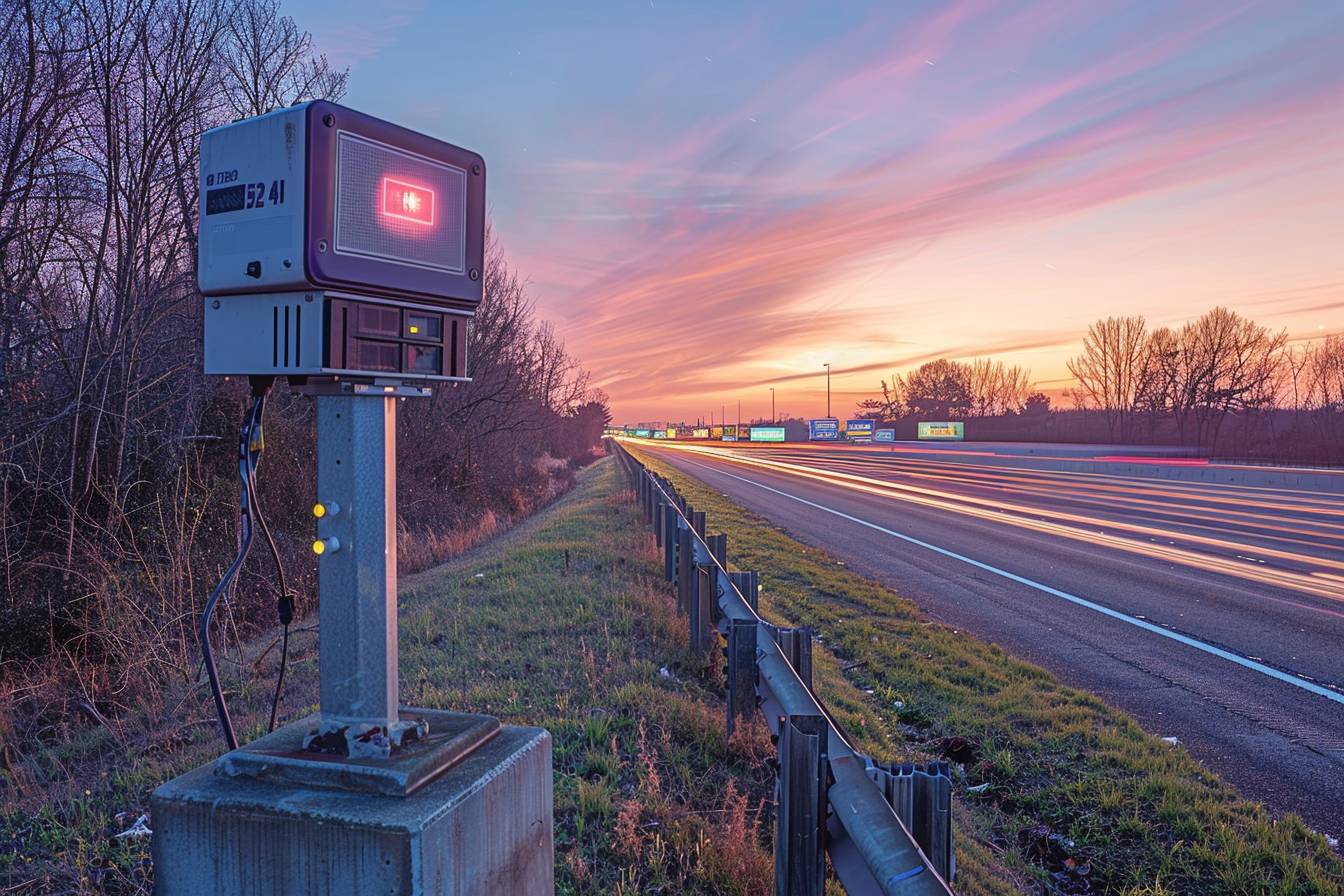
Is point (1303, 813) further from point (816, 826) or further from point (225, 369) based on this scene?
point (225, 369)

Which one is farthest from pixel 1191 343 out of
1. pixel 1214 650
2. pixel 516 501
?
pixel 1214 650

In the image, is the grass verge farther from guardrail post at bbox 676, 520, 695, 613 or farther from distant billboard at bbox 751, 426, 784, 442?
distant billboard at bbox 751, 426, 784, 442

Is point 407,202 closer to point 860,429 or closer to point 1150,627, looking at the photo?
point 1150,627

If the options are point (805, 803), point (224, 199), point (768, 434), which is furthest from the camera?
point (768, 434)

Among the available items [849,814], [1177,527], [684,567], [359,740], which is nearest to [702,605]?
[684,567]

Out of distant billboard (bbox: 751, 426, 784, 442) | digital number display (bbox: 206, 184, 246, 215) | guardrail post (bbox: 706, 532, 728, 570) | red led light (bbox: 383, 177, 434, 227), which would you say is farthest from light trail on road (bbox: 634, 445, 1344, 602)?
distant billboard (bbox: 751, 426, 784, 442)

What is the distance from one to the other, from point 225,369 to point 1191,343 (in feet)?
252

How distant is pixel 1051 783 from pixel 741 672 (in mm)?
2019

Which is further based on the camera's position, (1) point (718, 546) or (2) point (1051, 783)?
(1) point (718, 546)

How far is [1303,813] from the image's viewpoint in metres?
3.85

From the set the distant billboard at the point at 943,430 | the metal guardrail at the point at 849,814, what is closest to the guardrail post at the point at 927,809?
the metal guardrail at the point at 849,814

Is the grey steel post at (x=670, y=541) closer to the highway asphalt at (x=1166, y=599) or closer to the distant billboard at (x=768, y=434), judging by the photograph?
the highway asphalt at (x=1166, y=599)

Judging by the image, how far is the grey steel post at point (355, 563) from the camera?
1.68 meters

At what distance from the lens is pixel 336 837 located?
147cm
